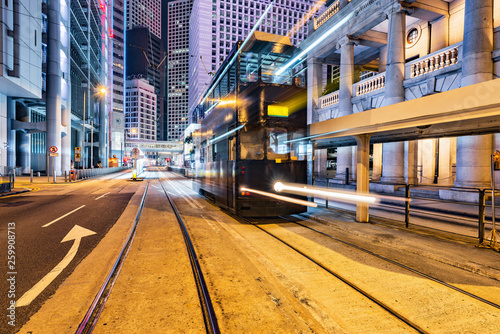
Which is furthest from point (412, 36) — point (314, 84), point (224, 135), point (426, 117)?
point (224, 135)

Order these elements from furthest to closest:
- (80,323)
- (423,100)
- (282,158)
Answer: (282,158)
(423,100)
(80,323)

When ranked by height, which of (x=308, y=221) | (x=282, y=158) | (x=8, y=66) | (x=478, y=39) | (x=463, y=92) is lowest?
(x=308, y=221)

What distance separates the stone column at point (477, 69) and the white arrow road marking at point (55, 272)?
51.5 feet

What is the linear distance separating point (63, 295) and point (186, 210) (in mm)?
6834

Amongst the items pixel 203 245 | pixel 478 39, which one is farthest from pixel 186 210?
pixel 478 39

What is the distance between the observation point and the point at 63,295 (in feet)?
11.8

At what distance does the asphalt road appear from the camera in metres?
3.56

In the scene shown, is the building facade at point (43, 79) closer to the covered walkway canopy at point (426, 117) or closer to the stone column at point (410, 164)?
the covered walkway canopy at point (426, 117)

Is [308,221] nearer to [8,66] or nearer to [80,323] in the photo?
[80,323]

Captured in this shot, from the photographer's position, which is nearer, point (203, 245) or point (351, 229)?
point (203, 245)

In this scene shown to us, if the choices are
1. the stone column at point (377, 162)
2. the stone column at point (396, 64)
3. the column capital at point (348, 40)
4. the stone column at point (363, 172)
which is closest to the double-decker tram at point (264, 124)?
the stone column at point (363, 172)

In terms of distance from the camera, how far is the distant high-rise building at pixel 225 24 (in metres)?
87.1

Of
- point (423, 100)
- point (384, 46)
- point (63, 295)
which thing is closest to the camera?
point (63, 295)

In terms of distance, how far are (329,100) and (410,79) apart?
7773 mm
